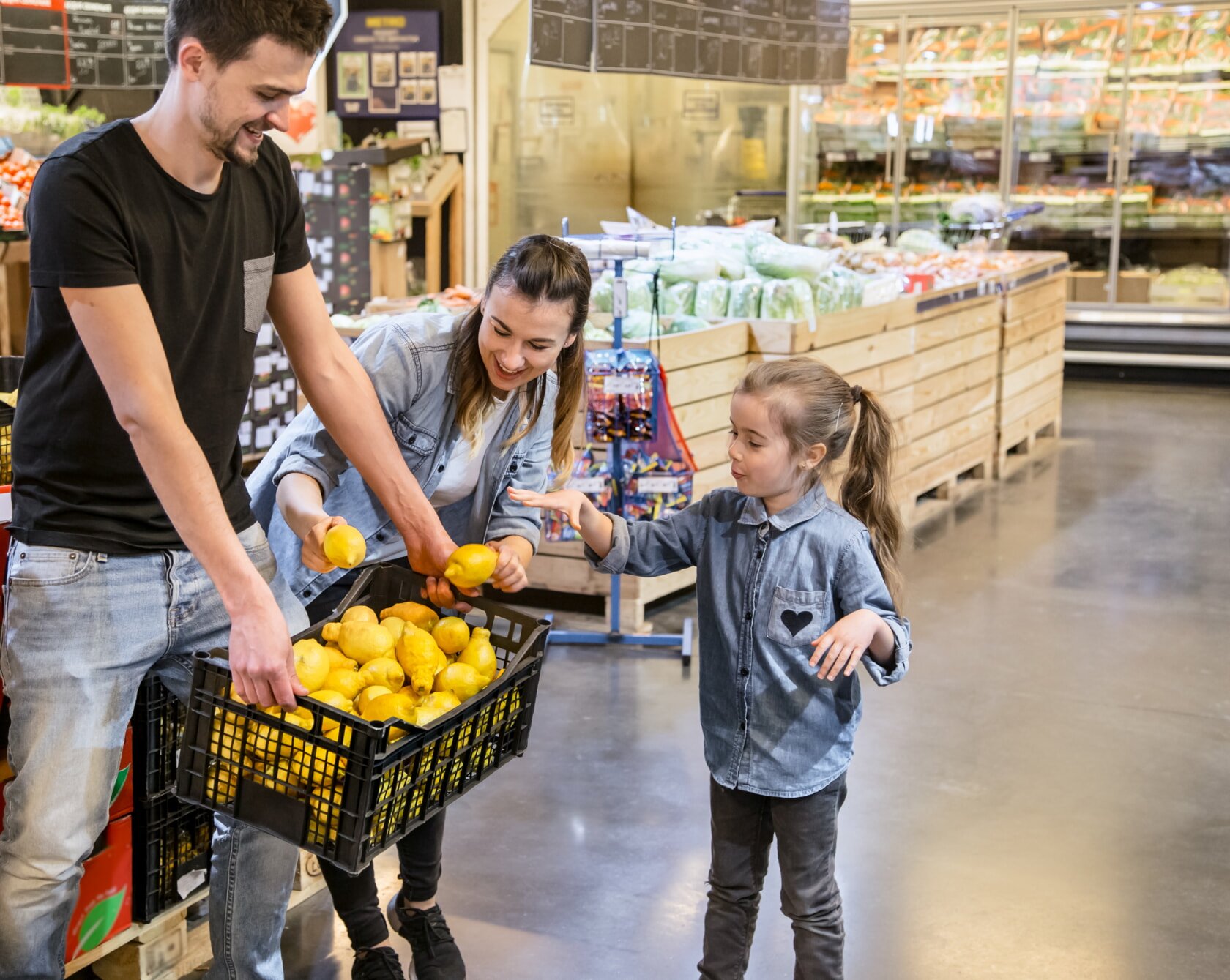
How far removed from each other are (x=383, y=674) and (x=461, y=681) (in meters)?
0.11

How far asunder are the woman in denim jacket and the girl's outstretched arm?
0.10 metres

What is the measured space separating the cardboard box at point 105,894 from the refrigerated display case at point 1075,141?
9.63m

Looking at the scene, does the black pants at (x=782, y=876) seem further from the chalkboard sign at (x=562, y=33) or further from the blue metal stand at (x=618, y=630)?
the chalkboard sign at (x=562, y=33)

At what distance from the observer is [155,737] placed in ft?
7.01

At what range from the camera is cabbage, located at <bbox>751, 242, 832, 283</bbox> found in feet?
18.9

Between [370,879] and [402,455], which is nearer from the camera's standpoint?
[402,455]

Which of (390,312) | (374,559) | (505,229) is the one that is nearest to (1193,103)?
(505,229)

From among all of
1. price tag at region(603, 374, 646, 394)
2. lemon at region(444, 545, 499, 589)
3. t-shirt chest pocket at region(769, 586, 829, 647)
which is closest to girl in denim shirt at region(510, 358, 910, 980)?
t-shirt chest pocket at region(769, 586, 829, 647)

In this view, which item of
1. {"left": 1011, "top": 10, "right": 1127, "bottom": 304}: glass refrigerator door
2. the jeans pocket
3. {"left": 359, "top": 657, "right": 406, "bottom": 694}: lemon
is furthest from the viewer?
{"left": 1011, "top": 10, "right": 1127, "bottom": 304}: glass refrigerator door

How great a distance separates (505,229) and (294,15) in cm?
810

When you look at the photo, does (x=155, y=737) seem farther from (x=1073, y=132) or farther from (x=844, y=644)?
(x=1073, y=132)

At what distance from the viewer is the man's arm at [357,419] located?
7.00ft

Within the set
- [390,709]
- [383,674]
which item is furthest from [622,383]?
[390,709]

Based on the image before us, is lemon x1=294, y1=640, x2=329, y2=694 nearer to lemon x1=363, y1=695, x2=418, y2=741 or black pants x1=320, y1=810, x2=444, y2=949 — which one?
lemon x1=363, y1=695, x2=418, y2=741
